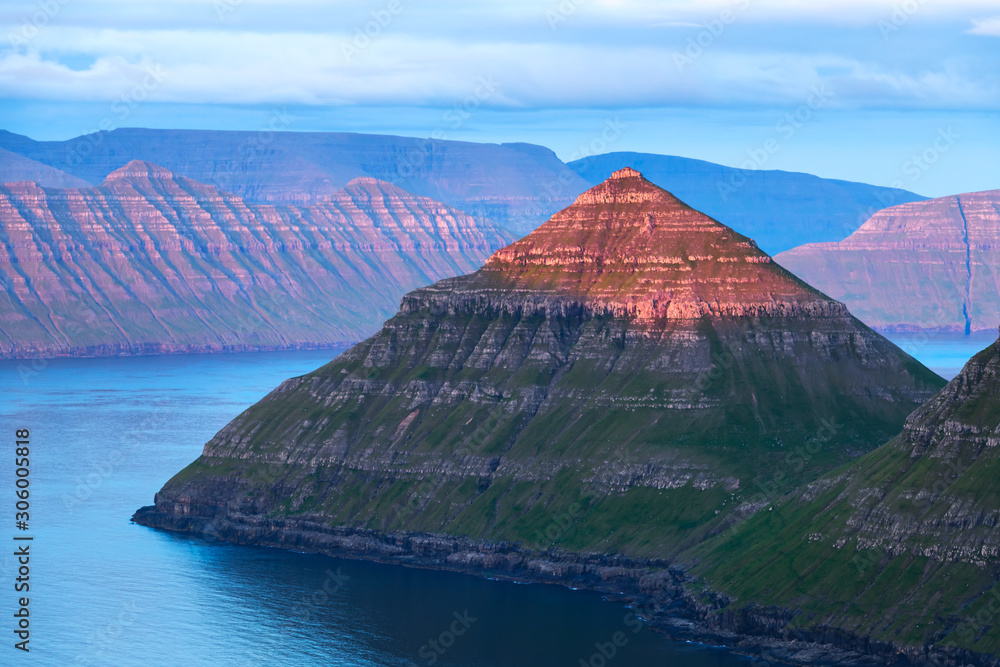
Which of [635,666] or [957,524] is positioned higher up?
[957,524]

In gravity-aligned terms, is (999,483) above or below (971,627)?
above

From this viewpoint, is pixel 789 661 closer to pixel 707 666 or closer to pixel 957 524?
pixel 707 666

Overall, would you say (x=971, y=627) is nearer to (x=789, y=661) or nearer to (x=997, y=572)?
(x=997, y=572)

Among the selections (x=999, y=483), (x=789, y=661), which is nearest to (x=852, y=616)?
(x=789, y=661)

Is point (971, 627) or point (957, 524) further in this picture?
point (957, 524)

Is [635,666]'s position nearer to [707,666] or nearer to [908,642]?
[707,666]

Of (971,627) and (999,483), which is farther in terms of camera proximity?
(999,483)

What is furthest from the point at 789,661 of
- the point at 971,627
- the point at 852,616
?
the point at 971,627
